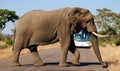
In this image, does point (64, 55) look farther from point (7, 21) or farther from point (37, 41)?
point (7, 21)

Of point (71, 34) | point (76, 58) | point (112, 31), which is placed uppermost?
point (71, 34)

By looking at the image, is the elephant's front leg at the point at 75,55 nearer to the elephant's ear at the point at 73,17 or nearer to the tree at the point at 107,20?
the elephant's ear at the point at 73,17

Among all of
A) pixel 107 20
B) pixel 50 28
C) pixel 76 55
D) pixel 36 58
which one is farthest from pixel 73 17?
pixel 107 20

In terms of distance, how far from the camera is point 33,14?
58.5 feet

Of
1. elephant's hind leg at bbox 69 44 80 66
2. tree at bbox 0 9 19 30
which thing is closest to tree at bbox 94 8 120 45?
tree at bbox 0 9 19 30

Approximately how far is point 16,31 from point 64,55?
2.49m

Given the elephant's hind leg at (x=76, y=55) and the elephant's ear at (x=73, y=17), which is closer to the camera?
the elephant's ear at (x=73, y=17)

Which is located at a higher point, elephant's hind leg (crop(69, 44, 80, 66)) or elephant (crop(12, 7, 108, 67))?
elephant (crop(12, 7, 108, 67))

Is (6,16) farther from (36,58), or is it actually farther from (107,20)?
(36,58)

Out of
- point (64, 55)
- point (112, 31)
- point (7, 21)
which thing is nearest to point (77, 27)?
point (64, 55)

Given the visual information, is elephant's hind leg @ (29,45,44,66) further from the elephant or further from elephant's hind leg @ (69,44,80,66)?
elephant's hind leg @ (69,44,80,66)

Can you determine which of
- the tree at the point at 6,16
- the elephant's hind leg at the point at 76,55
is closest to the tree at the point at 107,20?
the tree at the point at 6,16

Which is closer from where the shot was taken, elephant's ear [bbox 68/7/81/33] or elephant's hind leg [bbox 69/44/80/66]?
elephant's ear [bbox 68/7/81/33]

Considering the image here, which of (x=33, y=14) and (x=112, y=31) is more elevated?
(x=33, y=14)
